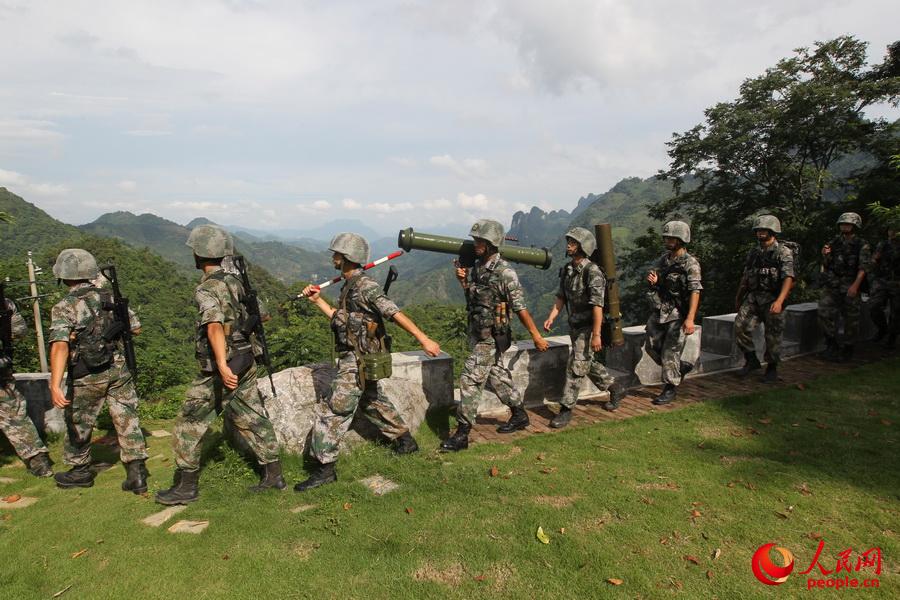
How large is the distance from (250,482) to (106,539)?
1.13 metres

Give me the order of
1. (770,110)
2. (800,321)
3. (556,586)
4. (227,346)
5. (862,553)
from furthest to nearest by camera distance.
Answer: (770,110) < (800,321) < (227,346) < (862,553) < (556,586)

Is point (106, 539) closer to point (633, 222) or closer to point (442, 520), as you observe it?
point (442, 520)

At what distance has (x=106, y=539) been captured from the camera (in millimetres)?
3740

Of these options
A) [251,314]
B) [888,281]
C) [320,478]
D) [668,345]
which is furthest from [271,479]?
[888,281]

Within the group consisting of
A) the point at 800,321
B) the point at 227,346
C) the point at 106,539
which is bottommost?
the point at 106,539

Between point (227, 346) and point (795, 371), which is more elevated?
point (227, 346)

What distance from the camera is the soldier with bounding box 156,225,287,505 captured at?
4.23 metres

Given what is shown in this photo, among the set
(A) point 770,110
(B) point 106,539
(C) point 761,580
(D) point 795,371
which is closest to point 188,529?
(B) point 106,539

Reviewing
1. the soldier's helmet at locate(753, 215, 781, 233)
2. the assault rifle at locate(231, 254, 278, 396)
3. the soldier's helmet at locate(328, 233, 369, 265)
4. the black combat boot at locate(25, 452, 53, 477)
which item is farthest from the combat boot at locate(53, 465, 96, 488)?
the soldier's helmet at locate(753, 215, 781, 233)

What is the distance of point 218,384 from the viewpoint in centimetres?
438

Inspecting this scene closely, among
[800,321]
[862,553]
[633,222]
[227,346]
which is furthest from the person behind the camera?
[633,222]

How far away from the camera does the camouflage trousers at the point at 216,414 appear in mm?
4320

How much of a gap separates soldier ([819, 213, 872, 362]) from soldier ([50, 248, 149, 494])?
983 cm

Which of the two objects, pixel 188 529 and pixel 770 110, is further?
pixel 770 110
